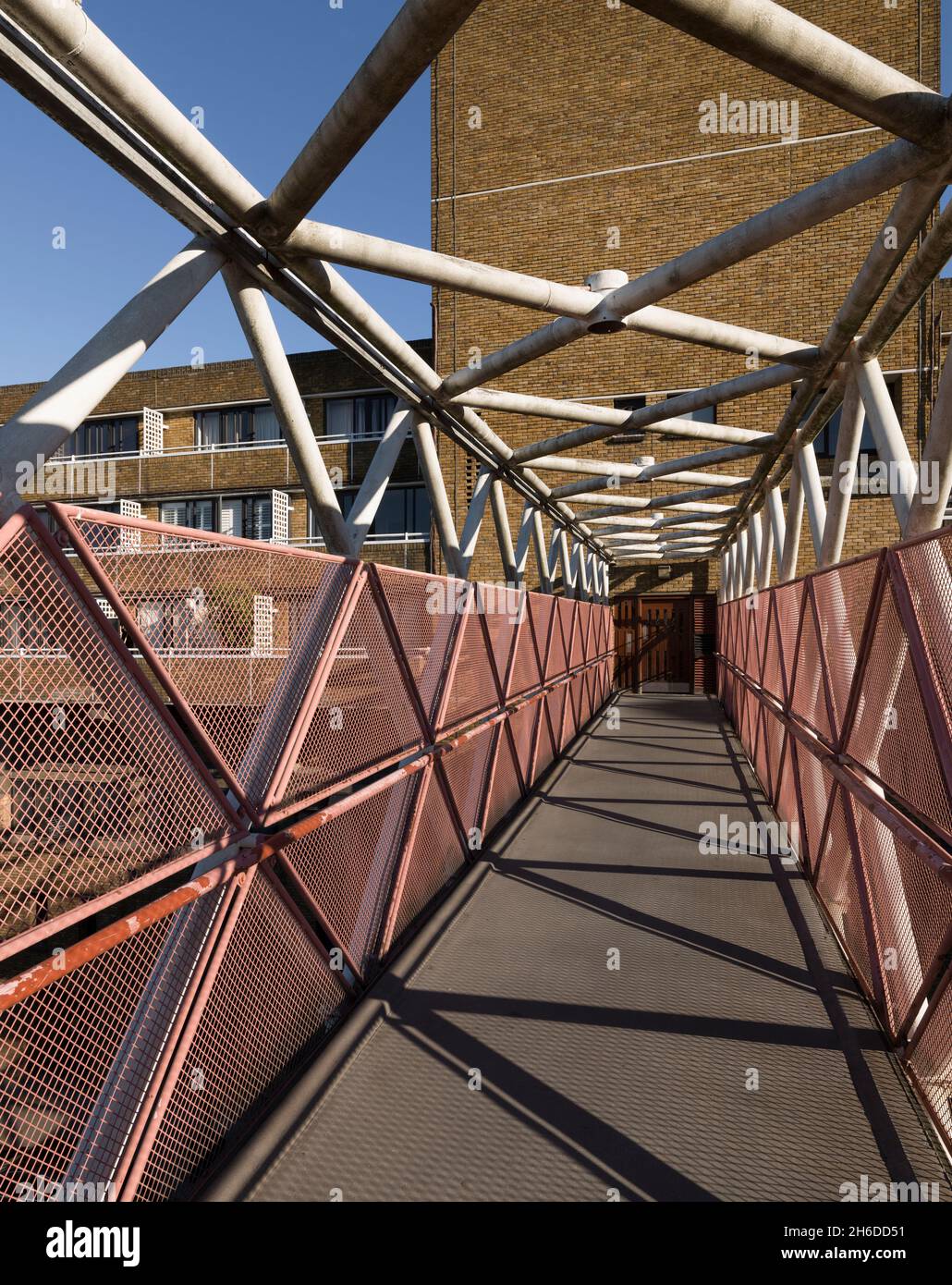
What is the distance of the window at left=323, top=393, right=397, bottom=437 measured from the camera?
25359 millimetres

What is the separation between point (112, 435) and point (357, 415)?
10151mm

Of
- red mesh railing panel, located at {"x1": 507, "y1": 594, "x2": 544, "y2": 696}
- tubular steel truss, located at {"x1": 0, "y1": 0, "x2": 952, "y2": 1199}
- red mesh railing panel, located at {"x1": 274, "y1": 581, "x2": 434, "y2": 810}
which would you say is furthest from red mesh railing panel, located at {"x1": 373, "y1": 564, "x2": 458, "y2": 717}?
red mesh railing panel, located at {"x1": 507, "y1": 594, "x2": 544, "y2": 696}

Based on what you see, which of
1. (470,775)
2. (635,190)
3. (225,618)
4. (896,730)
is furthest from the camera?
(635,190)

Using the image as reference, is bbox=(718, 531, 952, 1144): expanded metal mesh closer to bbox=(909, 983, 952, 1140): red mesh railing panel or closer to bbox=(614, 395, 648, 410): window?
bbox=(909, 983, 952, 1140): red mesh railing panel

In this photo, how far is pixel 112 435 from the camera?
2862 cm

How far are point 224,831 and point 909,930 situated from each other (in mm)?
3232

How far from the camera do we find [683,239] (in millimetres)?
19344

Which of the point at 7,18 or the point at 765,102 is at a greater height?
the point at 765,102

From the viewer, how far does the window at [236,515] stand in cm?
2600

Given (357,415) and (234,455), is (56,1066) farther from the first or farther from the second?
(234,455)

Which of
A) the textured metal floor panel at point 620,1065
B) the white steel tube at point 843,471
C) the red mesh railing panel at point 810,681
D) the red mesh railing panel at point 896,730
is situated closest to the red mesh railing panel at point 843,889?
the textured metal floor panel at point 620,1065

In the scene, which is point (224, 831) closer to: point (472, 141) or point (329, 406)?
point (472, 141)

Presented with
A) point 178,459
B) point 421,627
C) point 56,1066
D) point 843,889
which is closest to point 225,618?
point 56,1066

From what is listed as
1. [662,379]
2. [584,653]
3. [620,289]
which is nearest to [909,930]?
[620,289]
